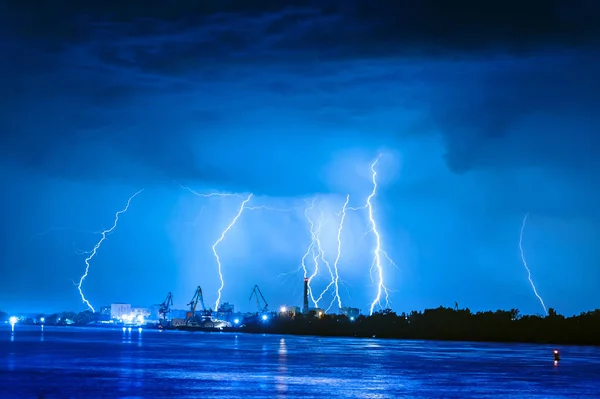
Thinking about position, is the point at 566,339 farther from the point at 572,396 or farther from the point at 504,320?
the point at 572,396

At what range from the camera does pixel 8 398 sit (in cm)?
3017

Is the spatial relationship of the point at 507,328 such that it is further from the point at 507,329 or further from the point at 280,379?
the point at 280,379

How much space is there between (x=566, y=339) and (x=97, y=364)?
4496 inches

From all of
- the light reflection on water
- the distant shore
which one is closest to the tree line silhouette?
the distant shore

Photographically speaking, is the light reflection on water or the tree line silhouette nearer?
the light reflection on water

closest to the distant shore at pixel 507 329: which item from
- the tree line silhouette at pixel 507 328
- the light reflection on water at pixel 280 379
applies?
the tree line silhouette at pixel 507 328

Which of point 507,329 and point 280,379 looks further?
point 507,329

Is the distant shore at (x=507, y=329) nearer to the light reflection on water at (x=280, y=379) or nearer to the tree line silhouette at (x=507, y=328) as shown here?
the tree line silhouette at (x=507, y=328)

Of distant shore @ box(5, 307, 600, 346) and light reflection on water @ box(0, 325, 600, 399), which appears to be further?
distant shore @ box(5, 307, 600, 346)

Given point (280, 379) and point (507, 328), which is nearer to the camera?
point (280, 379)

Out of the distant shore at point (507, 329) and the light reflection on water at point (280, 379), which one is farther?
the distant shore at point (507, 329)

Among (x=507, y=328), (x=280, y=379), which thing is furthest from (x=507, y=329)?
(x=280, y=379)

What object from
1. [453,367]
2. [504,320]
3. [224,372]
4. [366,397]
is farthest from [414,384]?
[504,320]

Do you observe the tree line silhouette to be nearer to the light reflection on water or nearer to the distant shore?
the distant shore
